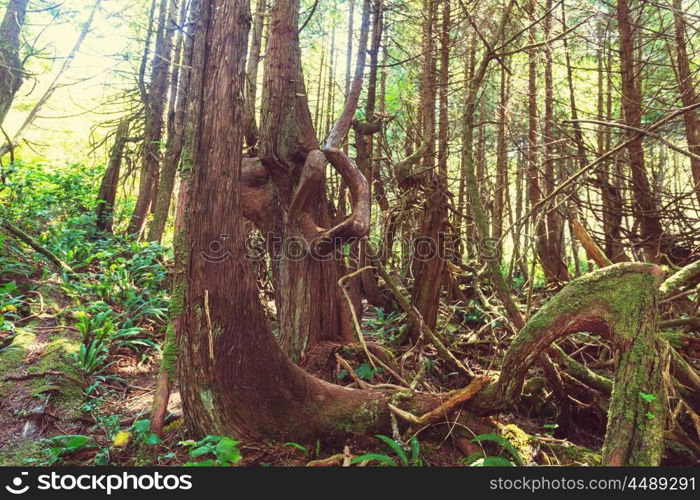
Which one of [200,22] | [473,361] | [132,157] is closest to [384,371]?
[473,361]

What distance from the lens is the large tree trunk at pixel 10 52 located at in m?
7.51

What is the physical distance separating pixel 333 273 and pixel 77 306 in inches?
132

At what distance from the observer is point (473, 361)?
20.2ft

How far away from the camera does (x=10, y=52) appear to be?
24.8ft

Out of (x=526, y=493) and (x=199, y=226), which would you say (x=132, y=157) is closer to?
(x=199, y=226)

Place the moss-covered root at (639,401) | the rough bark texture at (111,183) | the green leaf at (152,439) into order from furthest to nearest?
the rough bark texture at (111,183)
the green leaf at (152,439)
the moss-covered root at (639,401)

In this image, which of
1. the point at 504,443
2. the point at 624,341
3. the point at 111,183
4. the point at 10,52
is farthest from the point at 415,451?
the point at 111,183

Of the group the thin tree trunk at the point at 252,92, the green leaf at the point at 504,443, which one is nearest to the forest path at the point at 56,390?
the green leaf at the point at 504,443

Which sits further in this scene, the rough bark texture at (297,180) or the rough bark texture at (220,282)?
the rough bark texture at (297,180)

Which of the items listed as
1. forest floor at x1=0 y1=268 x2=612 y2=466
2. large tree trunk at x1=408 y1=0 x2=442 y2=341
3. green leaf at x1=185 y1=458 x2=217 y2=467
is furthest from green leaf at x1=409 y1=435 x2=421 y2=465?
large tree trunk at x1=408 y1=0 x2=442 y2=341

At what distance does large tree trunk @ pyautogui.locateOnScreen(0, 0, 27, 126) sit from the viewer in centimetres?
751

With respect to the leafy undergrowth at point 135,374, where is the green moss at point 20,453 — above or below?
below

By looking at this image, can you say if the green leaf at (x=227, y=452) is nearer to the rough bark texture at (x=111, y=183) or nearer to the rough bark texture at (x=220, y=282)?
the rough bark texture at (x=220, y=282)

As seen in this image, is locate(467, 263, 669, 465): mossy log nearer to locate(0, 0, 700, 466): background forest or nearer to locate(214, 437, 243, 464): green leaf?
locate(0, 0, 700, 466): background forest
